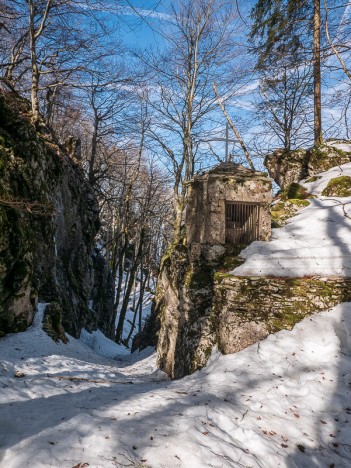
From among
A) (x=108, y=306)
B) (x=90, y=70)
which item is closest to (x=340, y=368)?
(x=90, y=70)

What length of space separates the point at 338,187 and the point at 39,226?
979 centimetres

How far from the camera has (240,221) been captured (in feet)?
25.3

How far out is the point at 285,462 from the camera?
2936 millimetres

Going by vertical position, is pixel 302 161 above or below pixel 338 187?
above

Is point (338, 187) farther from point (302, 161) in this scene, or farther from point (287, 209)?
point (302, 161)

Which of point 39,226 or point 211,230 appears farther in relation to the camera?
point 39,226

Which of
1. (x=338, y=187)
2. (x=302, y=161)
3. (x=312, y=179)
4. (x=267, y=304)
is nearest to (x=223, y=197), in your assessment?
(x=267, y=304)

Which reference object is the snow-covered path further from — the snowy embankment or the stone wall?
the stone wall

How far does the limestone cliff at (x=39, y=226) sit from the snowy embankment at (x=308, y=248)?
481 cm

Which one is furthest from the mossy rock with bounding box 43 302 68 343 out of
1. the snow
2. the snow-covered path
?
the snow-covered path

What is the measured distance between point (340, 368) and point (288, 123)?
14.8m

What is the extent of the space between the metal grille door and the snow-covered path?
9.10ft

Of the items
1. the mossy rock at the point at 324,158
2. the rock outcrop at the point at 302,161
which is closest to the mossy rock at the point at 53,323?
the rock outcrop at the point at 302,161

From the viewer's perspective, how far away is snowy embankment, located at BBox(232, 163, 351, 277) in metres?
6.09
